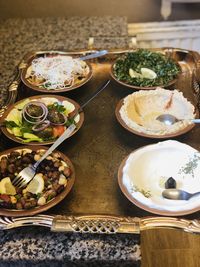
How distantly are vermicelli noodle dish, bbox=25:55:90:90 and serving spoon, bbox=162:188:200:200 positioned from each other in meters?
0.48

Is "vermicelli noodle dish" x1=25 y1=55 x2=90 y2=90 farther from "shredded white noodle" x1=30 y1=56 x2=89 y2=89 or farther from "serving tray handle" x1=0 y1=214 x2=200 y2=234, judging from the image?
"serving tray handle" x1=0 y1=214 x2=200 y2=234

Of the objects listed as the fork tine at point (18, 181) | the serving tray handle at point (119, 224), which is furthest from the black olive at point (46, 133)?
the serving tray handle at point (119, 224)

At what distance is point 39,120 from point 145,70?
396 mm

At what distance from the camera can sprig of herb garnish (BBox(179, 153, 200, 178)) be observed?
0.82 meters

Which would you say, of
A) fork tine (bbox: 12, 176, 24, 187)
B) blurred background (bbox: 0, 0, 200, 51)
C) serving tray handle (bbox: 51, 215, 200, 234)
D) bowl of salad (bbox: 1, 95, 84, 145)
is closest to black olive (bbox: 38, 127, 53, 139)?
bowl of salad (bbox: 1, 95, 84, 145)

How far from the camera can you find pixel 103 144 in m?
0.93

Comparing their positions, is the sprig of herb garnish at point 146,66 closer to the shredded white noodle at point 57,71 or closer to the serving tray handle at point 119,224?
the shredded white noodle at point 57,71

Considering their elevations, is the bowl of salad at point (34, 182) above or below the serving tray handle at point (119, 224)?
above

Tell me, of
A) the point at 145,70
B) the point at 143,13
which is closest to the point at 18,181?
the point at 145,70

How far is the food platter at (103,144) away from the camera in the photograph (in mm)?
764

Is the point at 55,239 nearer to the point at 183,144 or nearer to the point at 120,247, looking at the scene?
the point at 120,247

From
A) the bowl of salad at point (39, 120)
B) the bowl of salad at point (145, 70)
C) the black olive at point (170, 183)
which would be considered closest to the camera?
the black olive at point (170, 183)

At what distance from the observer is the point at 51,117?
37.7 inches

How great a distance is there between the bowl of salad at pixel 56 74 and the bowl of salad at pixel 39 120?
9 centimetres
